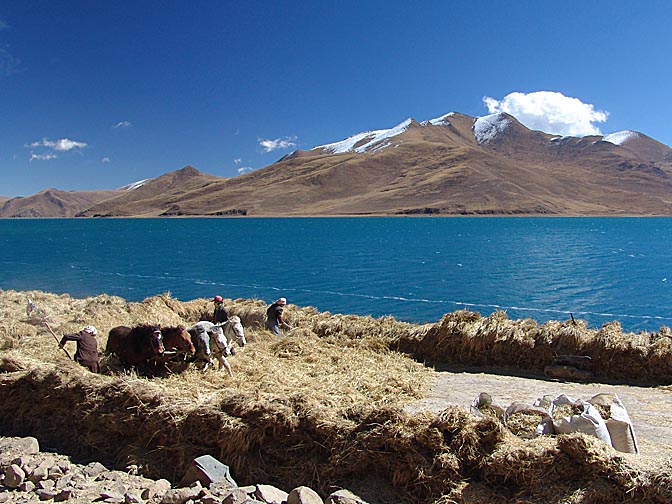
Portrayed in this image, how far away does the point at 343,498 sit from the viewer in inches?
309

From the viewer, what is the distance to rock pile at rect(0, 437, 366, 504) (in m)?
7.96

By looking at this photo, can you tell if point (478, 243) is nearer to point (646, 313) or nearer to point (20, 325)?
point (646, 313)

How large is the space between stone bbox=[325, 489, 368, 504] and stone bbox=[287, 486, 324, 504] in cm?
16

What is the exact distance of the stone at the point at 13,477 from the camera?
8.86 meters

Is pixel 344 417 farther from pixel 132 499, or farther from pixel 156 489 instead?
pixel 132 499

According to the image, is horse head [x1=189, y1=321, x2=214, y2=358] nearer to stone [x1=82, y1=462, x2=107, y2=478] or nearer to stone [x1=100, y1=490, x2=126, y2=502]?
stone [x1=82, y1=462, x2=107, y2=478]

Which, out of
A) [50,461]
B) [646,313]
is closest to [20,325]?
[50,461]

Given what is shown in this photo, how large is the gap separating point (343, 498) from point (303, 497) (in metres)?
0.61

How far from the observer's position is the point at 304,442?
9047 millimetres

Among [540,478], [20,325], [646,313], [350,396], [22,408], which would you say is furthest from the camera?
[646,313]

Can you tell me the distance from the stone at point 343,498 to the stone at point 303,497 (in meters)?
0.16

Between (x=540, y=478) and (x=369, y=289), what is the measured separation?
41294 mm

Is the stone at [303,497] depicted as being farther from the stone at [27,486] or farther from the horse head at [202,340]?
the horse head at [202,340]

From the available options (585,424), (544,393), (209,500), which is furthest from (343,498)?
(544,393)
